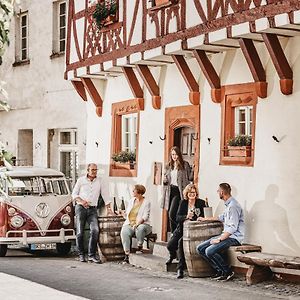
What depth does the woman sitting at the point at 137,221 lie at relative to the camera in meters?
18.5

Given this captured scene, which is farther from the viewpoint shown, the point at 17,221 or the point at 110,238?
the point at 17,221

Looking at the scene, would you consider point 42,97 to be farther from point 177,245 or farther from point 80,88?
point 177,245

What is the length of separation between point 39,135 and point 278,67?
13385mm

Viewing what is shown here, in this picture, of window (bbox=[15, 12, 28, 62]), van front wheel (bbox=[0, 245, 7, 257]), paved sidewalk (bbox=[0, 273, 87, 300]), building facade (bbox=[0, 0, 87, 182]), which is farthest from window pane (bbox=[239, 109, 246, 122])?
window (bbox=[15, 12, 28, 62])

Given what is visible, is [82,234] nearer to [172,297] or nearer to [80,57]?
[80,57]

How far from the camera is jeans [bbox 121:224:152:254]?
18516 millimetres

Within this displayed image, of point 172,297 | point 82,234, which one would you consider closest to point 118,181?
point 82,234

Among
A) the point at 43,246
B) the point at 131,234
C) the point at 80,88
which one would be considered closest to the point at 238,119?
the point at 131,234

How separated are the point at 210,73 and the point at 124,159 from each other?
15.3 ft

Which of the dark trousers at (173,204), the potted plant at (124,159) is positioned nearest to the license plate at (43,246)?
the potted plant at (124,159)

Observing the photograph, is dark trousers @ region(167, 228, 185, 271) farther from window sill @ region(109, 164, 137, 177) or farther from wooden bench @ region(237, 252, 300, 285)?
window sill @ region(109, 164, 137, 177)

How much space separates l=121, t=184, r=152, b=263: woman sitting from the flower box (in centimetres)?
246

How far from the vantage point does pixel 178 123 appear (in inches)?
742

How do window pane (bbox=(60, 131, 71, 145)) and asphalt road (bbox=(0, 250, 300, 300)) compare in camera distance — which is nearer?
asphalt road (bbox=(0, 250, 300, 300))
